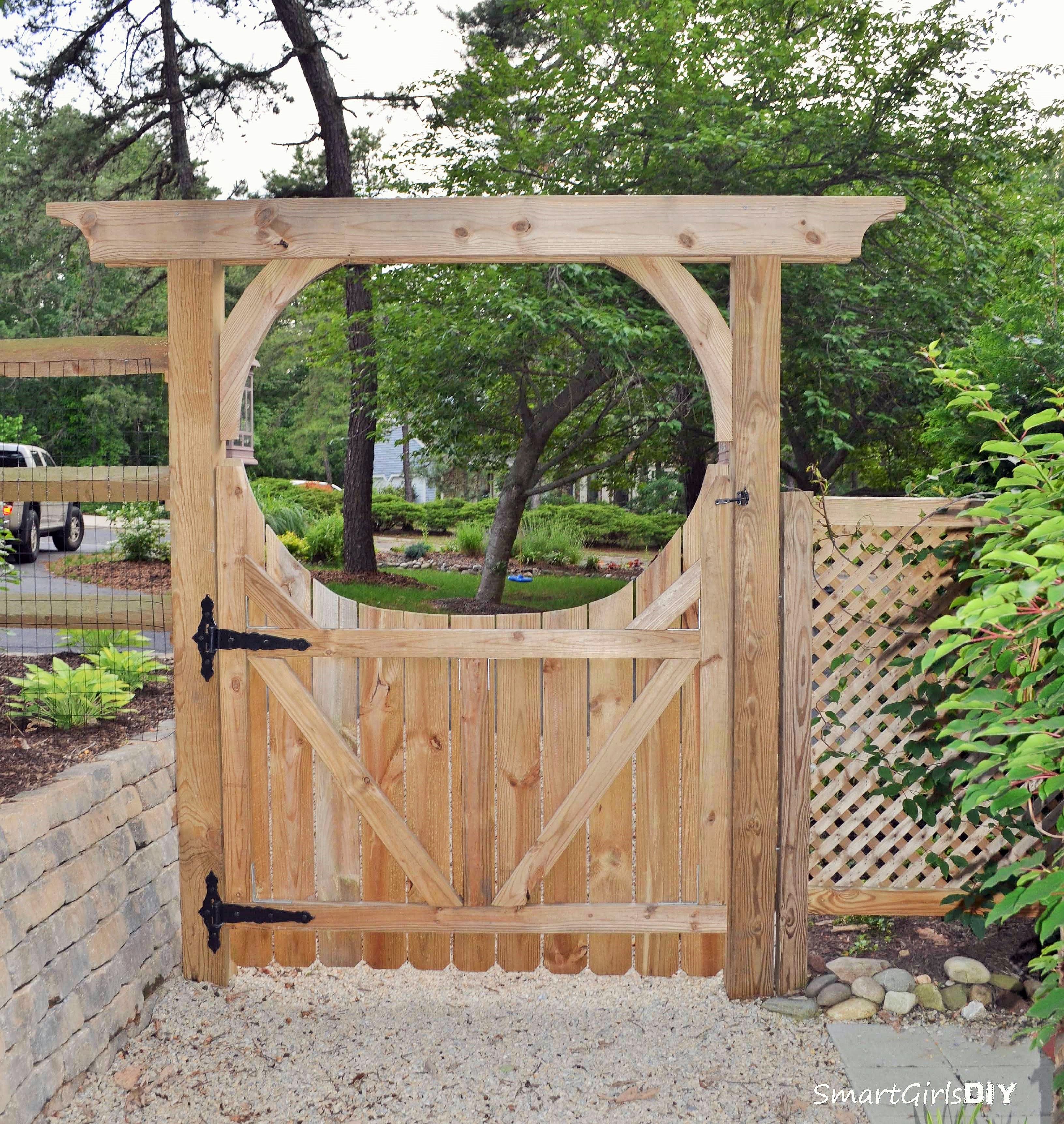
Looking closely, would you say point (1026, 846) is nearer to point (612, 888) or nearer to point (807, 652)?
point (807, 652)

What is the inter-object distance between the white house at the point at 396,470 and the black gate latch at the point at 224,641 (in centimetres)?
2141

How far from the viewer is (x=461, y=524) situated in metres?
15.9

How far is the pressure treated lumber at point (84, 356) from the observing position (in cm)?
312

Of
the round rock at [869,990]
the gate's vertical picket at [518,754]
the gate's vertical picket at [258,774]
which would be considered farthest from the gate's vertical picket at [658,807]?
the gate's vertical picket at [258,774]

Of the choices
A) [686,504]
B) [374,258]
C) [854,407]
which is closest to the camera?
[374,258]

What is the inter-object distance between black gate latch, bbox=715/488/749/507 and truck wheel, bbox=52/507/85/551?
39.7 ft

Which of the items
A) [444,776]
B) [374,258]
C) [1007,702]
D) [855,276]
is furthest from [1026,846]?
[855,276]

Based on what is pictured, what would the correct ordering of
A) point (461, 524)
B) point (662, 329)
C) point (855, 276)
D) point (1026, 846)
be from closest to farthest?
point (1026, 846)
point (662, 329)
point (855, 276)
point (461, 524)

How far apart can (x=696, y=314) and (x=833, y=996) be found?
2.11m

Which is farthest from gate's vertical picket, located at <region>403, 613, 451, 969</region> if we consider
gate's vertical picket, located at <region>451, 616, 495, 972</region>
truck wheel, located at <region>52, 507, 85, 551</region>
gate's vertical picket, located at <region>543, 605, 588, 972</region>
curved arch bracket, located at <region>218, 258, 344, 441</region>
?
truck wheel, located at <region>52, 507, 85, 551</region>

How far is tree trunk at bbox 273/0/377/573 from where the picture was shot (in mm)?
11203

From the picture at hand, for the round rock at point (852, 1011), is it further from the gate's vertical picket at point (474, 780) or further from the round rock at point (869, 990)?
the gate's vertical picket at point (474, 780)

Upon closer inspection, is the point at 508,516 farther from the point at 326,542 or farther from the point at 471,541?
the point at 471,541

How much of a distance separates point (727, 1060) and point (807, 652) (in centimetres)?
119
